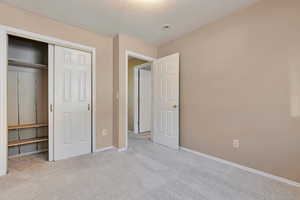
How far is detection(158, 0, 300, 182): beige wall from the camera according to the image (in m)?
1.79

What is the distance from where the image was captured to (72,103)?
8.64 feet

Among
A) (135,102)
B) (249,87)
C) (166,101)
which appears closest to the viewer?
(249,87)

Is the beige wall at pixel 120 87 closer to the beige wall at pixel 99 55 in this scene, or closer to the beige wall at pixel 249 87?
the beige wall at pixel 99 55

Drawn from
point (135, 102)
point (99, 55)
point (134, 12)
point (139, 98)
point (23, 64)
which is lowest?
point (135, 102)

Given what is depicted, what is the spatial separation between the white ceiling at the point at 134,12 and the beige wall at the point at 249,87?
0.91 feet

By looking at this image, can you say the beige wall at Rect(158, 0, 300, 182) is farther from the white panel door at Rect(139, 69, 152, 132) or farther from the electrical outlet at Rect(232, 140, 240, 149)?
the white panel door at Rect(139, 69, 152, 132)

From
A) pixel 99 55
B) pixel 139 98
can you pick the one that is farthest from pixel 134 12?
pixel 139 98

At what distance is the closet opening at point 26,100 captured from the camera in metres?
2.56

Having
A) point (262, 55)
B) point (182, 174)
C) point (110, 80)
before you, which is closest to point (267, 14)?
point (262, 55)

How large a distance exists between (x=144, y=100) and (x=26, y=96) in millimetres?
2904

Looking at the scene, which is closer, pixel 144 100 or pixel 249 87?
pixel 249 87

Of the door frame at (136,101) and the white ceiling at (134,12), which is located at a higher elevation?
the white ceiling at (134,12)

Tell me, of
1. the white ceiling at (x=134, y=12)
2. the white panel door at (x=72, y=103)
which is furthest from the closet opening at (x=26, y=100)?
the white ceiling at (x=134, y=12)

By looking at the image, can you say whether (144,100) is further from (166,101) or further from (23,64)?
(23,64)
